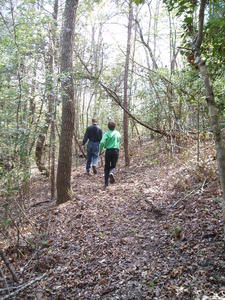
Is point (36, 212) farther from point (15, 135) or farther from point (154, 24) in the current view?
point (154, 24)

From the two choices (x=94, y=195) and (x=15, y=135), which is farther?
(x=94, y=195)

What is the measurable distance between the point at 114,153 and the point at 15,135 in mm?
3449

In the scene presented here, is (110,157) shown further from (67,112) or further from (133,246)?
(133,246)

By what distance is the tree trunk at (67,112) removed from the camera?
20.6 ft

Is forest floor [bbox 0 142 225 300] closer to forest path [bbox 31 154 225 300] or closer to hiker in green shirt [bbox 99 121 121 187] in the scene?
forest path [bbox 31 154 225 300]

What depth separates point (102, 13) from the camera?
11.5m

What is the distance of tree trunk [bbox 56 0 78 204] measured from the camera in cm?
629

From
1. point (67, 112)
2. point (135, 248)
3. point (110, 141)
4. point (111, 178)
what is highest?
point (67, 112)

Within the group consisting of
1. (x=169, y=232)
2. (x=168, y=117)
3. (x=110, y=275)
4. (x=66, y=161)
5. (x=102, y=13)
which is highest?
(x=102, y=13)

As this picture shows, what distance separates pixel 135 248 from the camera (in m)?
3.97

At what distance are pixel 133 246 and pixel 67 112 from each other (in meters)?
3.86

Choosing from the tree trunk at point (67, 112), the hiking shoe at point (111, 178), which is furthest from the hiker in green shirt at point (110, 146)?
the tree trunk at point (67, 112)

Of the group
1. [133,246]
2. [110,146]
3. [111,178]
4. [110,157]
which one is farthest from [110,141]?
[133,246]

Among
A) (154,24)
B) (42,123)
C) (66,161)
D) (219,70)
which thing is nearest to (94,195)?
(66,161)
